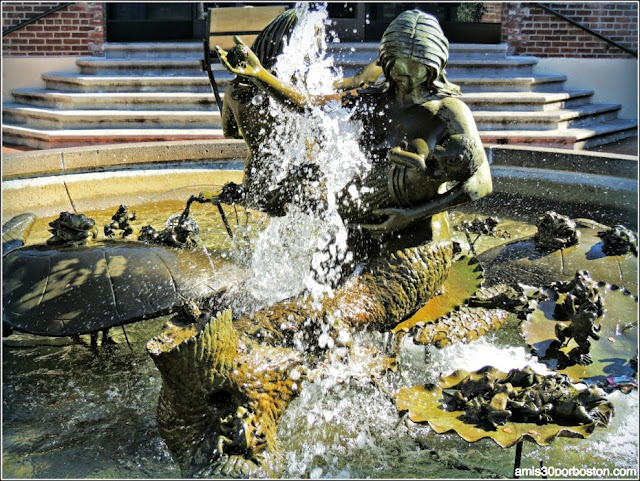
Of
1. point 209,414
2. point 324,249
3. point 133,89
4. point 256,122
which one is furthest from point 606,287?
point 133,89

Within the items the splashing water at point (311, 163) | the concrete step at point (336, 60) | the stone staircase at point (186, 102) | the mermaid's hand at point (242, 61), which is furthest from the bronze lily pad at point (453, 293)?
the concrete step at point (336, 60)

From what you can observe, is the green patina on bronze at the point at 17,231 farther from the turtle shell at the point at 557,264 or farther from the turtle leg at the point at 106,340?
the turtle shell at the point at 557,264

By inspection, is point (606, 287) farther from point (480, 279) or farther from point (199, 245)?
point (199, 245)

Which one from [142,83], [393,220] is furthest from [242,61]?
[142,83]

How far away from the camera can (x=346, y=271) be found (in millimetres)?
3754

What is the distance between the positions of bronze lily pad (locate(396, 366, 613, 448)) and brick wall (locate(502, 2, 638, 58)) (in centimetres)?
901

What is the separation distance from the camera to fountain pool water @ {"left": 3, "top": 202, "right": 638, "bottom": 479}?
315cm

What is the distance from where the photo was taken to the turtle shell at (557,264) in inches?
177

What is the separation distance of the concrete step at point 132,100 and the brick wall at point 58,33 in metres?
1.19

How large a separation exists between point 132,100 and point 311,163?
6850 millimetres

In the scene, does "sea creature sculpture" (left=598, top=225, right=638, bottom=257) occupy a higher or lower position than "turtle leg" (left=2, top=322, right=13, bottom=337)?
higher

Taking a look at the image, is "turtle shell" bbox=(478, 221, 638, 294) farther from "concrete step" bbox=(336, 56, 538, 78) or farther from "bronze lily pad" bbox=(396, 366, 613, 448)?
"concrete step" bbox=(336, 56, 538, 78)

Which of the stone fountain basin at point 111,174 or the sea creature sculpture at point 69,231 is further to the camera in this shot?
the stone fountain basin at point 111,174

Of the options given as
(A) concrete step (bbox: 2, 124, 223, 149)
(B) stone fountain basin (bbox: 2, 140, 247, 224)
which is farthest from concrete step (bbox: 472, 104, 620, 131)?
(B) stone fountain basin (bbox: 2, 140, 247, 224)
